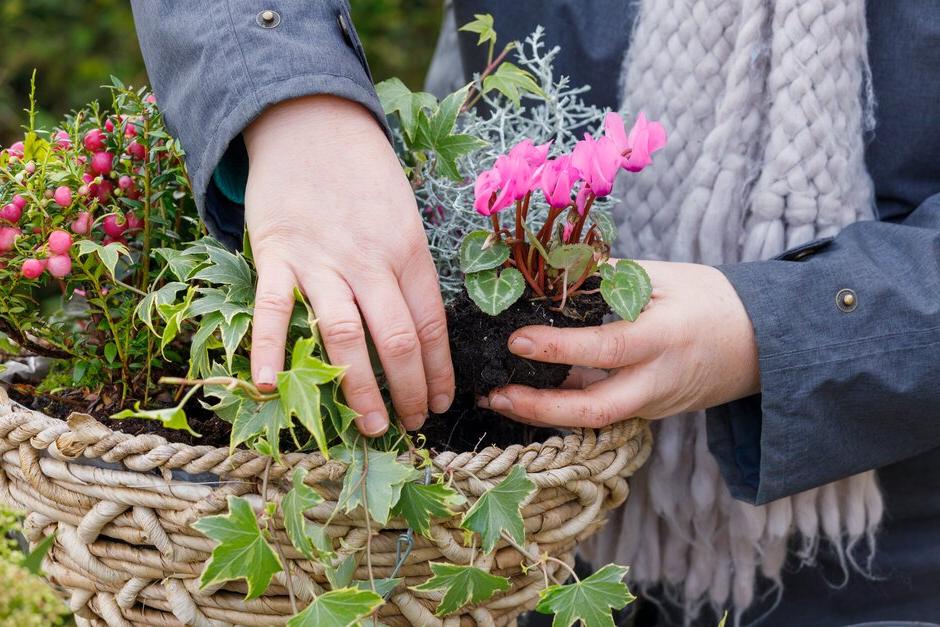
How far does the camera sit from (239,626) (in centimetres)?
68

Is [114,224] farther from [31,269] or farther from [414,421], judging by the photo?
[414,421]

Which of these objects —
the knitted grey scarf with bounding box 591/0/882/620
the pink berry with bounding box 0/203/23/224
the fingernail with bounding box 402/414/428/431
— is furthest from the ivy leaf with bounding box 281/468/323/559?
the knitted grey scarf with bounding box 591/0/882/620

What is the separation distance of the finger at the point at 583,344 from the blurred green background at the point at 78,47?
2.24 meters

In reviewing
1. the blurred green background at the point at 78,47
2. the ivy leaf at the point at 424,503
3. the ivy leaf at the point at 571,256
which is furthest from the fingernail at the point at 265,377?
the blurred green background at the point at 78,47

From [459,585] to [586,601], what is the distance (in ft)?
0.30

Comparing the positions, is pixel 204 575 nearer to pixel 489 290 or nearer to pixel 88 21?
pixel 489 290

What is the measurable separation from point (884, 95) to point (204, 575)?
81 centimetres

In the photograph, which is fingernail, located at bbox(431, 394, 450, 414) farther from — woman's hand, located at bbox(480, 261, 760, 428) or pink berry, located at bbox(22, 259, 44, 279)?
pink berry, located at bbox(22, 259, 44, 279)

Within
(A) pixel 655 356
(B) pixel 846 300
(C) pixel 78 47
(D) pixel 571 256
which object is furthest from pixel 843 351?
(C) pixel 78 47

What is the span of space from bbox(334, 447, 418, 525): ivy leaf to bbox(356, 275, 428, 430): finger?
63 millimetres

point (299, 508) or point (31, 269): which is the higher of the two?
point (31, 269)

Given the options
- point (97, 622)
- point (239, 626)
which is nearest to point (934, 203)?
point (239, 626)

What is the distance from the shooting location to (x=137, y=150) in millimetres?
781

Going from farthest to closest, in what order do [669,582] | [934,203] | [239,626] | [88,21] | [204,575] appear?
[88,21], [669,582], [934,203], [239,626], [204,575]
